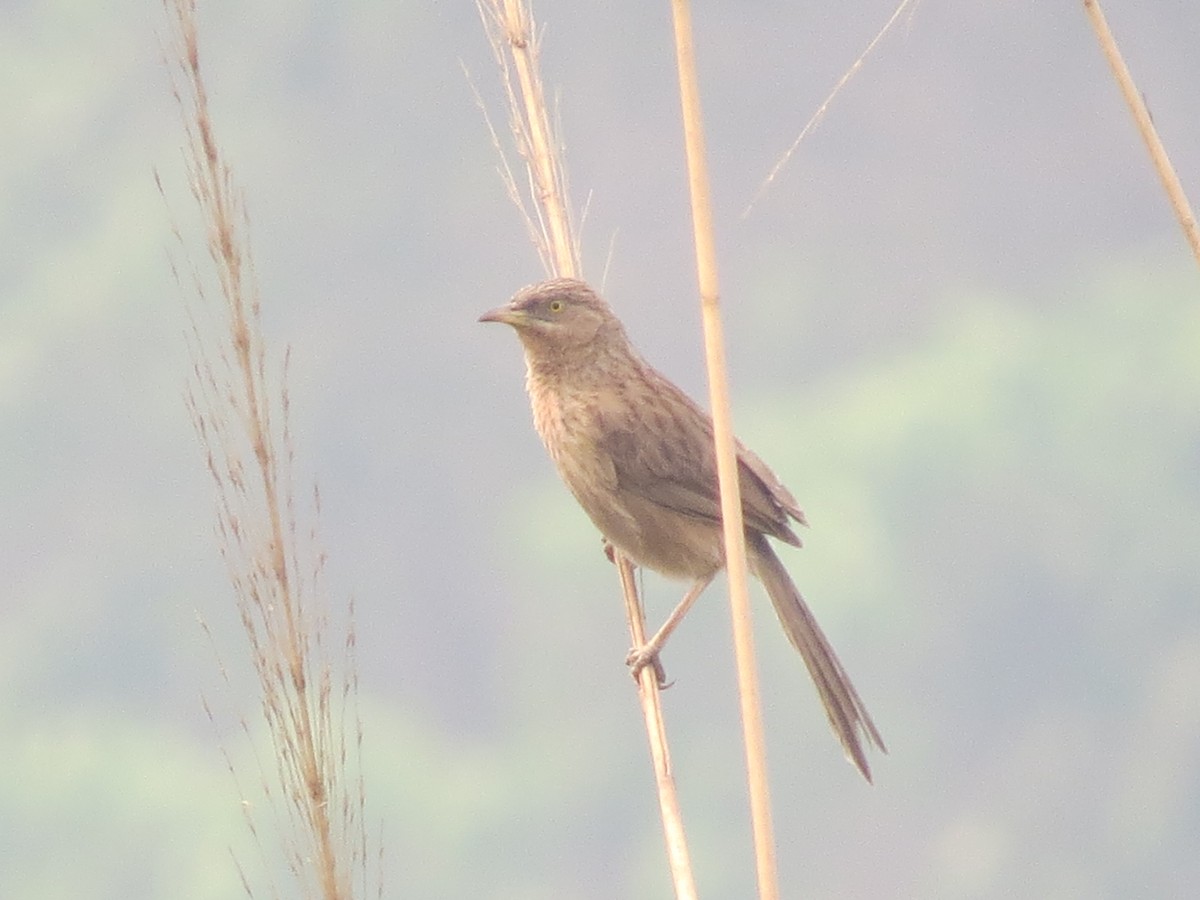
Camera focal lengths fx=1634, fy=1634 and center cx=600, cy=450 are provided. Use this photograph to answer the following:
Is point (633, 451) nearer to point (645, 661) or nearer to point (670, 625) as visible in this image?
point (670, 625)

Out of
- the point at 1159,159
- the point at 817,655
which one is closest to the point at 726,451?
the point at 1159,159

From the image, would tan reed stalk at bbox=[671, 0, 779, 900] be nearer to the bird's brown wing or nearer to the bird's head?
the bird's head

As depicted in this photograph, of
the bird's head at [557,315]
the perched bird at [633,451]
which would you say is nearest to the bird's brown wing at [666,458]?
the perched bird at [633,451]

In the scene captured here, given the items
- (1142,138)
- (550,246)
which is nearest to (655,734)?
(550,246)

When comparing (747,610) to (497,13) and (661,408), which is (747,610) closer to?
(497,13)

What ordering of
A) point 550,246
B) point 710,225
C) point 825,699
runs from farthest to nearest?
point 825,699, point 550,246, point 710,225

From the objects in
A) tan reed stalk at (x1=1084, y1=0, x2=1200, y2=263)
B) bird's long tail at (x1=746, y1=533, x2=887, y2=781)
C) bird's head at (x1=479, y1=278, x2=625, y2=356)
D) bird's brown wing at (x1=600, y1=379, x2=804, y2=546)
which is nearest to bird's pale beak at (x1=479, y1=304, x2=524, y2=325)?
bird's head at (x1=479, y1=278, x2=625, y2=356)

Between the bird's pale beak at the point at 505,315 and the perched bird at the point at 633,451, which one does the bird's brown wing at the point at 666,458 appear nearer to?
the perched bird at the point at 633,451
